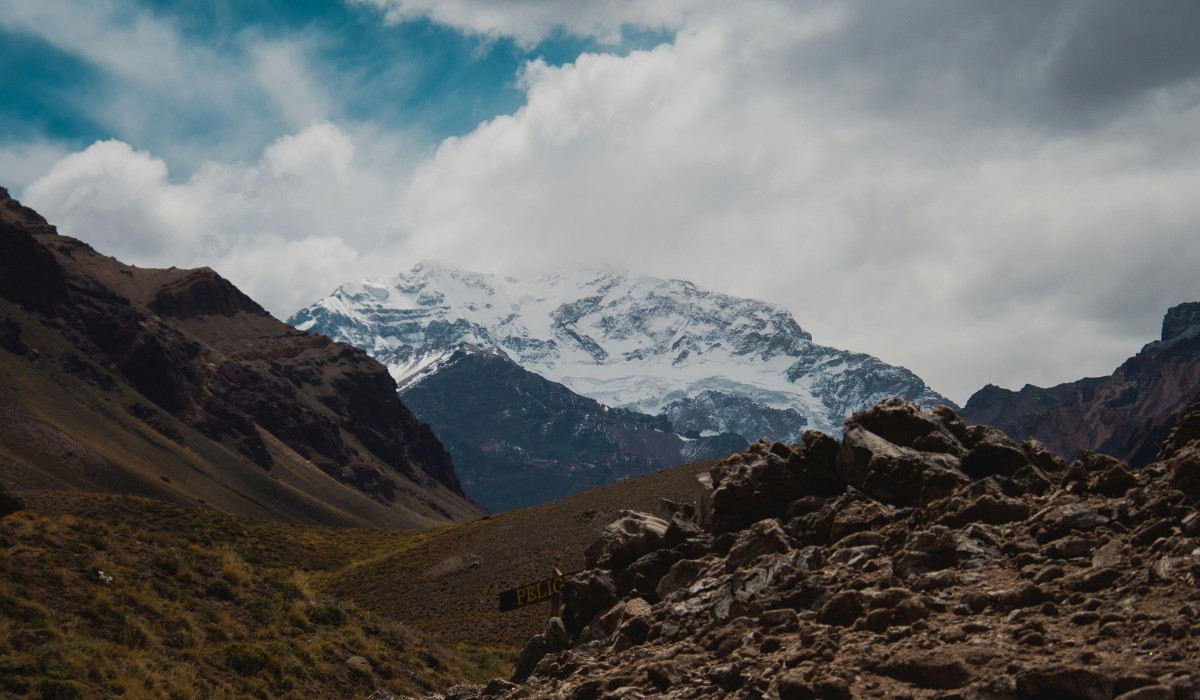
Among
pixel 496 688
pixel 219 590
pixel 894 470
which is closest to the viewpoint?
pixel 496 688

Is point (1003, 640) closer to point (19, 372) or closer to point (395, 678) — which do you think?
point (395, 678)

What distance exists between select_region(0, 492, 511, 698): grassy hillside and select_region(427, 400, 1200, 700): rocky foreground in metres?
7.07

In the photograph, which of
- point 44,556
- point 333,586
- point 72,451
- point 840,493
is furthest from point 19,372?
point 840,493

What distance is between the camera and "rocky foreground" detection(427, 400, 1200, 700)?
38.1 ft

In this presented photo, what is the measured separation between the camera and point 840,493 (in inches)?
786

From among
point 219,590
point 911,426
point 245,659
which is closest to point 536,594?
point 245,659

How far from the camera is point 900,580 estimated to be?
1474 cm

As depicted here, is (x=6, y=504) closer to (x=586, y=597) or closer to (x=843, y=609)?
(x=586, y=597)

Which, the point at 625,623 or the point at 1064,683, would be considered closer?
the point at 1064,683

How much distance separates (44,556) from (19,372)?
14016cm

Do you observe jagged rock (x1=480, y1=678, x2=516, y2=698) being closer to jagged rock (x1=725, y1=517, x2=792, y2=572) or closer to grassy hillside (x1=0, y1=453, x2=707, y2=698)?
jagged rock (x1=725, y1=517, x2=792, y2=572)

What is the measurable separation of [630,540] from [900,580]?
301 inches

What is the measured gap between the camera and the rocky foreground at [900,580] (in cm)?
1162

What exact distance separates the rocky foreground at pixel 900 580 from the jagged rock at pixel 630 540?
0.05m
